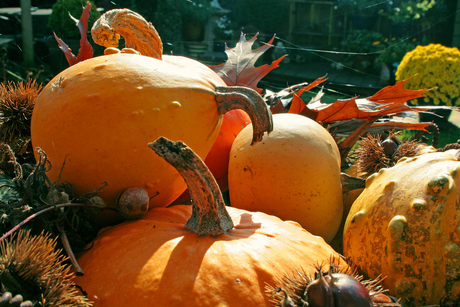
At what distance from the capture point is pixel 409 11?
26.5 feet

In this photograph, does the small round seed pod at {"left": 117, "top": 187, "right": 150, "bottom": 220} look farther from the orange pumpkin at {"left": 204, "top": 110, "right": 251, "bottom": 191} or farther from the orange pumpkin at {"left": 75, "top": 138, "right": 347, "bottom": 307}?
the orange pumpkin at {"left": 204, "top": 110, "right": 251, "bottom": 191}

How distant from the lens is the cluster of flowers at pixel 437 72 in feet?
18.0

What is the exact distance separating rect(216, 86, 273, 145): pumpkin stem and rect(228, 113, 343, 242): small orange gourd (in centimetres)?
22

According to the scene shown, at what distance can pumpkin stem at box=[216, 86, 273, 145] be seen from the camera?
51.8 inches

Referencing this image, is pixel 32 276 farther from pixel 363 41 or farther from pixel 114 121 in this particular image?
pixel 363 41

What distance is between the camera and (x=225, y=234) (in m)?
1.20

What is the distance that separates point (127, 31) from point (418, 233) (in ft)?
4.61

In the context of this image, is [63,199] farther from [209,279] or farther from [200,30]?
[200,30]

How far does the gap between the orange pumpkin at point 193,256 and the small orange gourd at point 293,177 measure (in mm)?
246

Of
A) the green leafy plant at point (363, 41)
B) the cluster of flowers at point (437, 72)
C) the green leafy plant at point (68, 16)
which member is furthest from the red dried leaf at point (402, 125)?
the green leafy plant at point (363, 41)

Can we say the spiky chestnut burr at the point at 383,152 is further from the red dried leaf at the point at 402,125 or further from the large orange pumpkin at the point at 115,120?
the large orange pumpkin at the point at 115,120

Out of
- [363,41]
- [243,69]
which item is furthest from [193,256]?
[363,41]

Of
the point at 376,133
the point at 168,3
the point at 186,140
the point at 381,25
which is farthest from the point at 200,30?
the point at 186,140

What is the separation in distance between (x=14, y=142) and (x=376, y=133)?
5.79 feet
